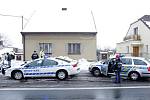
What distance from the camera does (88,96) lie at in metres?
13.4

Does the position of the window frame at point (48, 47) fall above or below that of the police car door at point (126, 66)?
above

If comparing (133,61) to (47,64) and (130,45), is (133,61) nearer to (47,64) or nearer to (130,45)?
(47,64)

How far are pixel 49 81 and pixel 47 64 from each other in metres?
1.22

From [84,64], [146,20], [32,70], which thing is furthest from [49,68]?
[146,20]

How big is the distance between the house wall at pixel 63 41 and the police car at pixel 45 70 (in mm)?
13703

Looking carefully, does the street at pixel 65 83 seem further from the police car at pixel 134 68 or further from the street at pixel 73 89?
the police car at pixel 134 68

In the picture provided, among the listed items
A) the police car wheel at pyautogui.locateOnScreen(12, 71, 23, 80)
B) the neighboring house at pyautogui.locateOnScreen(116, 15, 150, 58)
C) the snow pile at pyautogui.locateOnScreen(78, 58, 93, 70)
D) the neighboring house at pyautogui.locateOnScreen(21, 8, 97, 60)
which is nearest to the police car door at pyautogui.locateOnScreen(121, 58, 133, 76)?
the police car wheel at pyautogui.locateOnScreen(12, 71, 23, 80)

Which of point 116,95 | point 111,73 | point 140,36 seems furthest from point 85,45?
point 116,95

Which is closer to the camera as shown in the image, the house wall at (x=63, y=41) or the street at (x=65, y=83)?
the street at (x=65, y=83)

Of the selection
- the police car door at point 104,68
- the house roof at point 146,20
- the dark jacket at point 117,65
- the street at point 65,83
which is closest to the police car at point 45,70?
the street at point 65,83

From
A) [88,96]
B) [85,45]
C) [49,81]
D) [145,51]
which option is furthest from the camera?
[145,51]

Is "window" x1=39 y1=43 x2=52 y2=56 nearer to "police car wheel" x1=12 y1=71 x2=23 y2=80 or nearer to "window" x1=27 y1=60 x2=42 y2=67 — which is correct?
"window" x1=27 y1=60 x2=42 y2=67

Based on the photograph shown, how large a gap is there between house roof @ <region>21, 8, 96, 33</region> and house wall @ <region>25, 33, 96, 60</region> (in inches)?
23.8

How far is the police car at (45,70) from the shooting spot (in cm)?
2016
